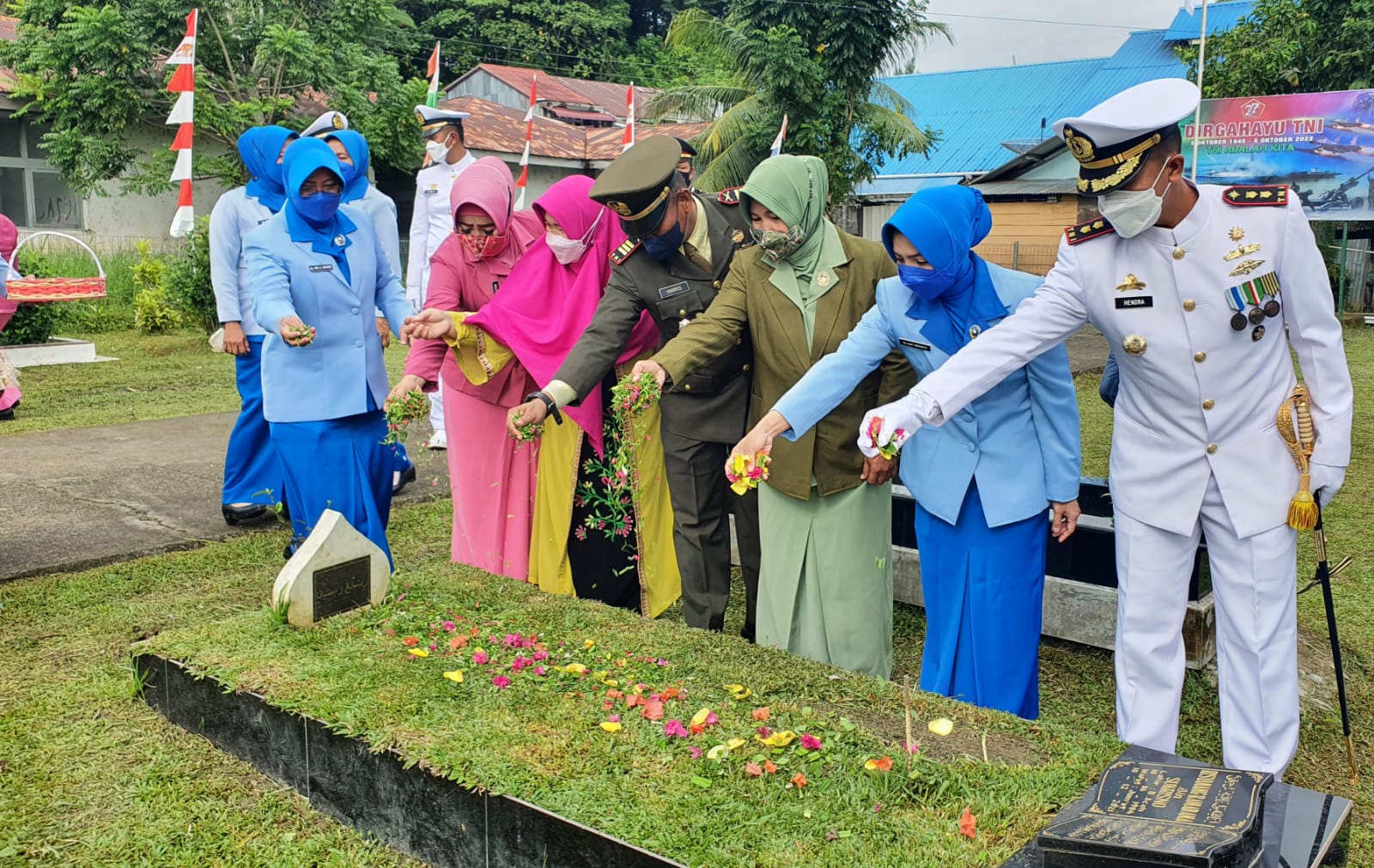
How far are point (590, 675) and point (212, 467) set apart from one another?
519 centimetres

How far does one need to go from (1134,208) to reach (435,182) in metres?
5.39

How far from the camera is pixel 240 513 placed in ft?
21.0

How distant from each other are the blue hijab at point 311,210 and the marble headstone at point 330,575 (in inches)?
61.1

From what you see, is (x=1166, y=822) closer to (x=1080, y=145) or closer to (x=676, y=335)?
(x=1080, y=145)

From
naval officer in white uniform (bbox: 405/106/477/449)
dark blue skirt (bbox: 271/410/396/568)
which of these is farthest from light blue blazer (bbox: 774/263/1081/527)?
naval officer in white uniform (bbox: 405/106/477/449)

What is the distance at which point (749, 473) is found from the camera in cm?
318

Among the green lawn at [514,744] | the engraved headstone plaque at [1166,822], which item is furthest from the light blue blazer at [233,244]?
the engraved headstone plaque at [1166,822]

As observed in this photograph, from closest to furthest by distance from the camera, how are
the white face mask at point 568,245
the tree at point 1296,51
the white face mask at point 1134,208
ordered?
the white face mask at point 1134,208
the white face mask at point 568,245
the tree at point 1296,51

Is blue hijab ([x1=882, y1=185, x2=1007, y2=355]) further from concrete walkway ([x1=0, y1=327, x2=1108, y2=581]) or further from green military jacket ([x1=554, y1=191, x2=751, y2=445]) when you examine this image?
concrete walkway ([x1=0, y1=327, x2=1108, y2=581])

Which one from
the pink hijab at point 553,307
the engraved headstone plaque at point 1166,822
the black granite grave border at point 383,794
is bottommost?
the black granite grave border at point 383,794

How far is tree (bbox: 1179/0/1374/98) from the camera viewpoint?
17.5 m

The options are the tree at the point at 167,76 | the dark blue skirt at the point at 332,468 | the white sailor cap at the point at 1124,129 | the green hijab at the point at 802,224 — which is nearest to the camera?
the white sailor cap at the point at 1124,129

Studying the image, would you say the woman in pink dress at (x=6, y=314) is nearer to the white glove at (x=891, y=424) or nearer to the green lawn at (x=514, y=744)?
the green lawn at (x=514, y=744)

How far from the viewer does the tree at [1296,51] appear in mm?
17484
